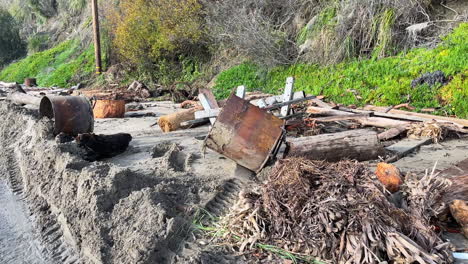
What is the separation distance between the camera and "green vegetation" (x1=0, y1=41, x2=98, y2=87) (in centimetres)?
2177

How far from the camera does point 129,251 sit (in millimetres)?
2895

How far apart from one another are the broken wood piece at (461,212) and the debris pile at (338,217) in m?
0.11

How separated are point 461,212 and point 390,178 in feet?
2.14

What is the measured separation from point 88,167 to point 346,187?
2760mm

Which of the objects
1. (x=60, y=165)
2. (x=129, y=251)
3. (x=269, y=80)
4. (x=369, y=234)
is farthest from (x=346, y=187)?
(x=269, y=80)

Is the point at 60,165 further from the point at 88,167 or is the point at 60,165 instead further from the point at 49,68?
the point at 49,68

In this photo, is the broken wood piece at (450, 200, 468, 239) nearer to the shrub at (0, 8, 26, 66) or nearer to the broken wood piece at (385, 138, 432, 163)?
the broken wood piece at (385, 138, 432, 163)

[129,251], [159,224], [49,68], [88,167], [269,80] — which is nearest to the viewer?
[129,251]

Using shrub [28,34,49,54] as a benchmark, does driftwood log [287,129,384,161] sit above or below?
above

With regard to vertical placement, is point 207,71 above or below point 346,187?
below

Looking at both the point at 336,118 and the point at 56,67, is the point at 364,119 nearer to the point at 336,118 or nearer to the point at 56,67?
the point at 336,118

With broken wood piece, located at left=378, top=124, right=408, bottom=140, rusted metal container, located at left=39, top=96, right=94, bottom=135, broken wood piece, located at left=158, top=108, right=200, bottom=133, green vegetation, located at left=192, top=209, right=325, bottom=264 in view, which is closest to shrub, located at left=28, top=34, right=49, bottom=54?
rusted metal container, located at left=39, top=96, right=94, bottom=135

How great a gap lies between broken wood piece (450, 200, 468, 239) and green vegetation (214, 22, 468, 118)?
175 inches

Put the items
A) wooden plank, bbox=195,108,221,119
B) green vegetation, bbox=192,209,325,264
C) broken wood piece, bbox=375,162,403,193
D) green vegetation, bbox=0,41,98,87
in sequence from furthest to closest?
green vegetation, bbox=0,41,98,87 → wooden plank, bbox=195,108,221,119 → broken wood piece, bbox=375,162,403,193 → green vegetation, bbox=192,209,325,264
